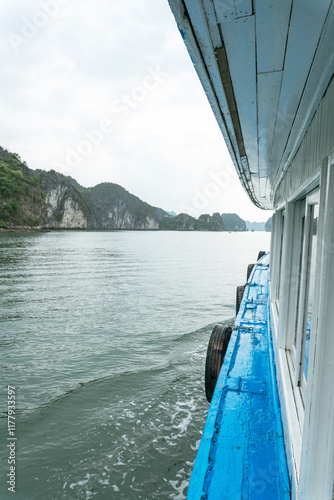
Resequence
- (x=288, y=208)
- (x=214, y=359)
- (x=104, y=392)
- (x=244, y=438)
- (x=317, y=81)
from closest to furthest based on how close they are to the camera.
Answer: (x=317, y=81)
(x=244, y=438)
(x=288, y=208)
(x=214, y=359)
(x=104, y=392)

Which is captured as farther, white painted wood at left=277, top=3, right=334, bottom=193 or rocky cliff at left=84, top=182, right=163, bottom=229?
rocky cliff at left=84, top=182, right=163, bottom=229

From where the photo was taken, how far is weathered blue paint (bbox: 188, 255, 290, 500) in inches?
75.5

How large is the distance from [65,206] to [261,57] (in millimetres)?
109863

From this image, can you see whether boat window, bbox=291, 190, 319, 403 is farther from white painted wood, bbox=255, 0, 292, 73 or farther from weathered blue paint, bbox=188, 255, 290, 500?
white painted wood, bbox=255, 0, 292, 73

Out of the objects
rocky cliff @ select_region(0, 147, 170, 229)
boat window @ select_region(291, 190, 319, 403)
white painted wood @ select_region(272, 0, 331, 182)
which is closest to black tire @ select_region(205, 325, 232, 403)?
boat window @ select_region(291, 190, 319, 403)

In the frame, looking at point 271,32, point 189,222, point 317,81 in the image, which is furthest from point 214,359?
point 189,222

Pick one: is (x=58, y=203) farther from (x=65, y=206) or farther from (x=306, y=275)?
(x=306, y=275)

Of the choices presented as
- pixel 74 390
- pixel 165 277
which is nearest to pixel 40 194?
pixel 165 277

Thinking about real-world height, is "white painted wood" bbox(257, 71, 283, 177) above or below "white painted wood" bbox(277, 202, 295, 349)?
above

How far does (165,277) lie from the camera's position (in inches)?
755

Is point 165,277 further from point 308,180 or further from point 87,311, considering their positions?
point 308,180

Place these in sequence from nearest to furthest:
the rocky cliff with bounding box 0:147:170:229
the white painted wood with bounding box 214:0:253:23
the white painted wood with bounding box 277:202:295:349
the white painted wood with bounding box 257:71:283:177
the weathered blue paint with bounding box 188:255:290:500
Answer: the white painted wood with bounding box 214:0:253:23
the white painted wood with bounding box 257:71:283:177
the weathered blue paint with bounding box 188:255:290:500
the white painted wood with bounding box 277:202:295:349
the rocky cliff with bounding box 0:147:170:229

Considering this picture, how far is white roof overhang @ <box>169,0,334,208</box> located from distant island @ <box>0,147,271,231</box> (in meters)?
75.6

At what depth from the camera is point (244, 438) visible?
93.0 inches
